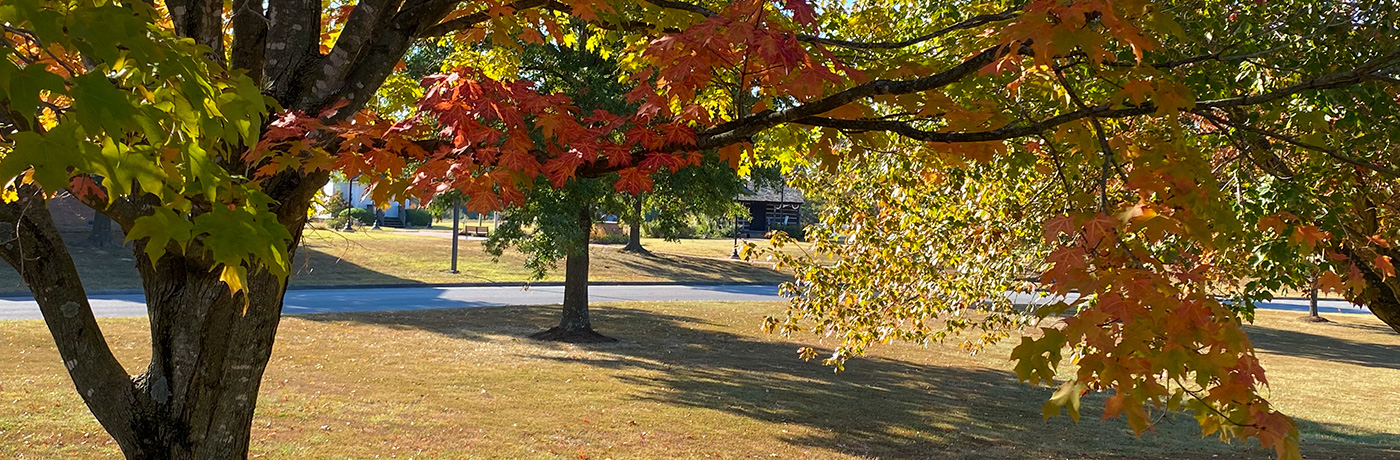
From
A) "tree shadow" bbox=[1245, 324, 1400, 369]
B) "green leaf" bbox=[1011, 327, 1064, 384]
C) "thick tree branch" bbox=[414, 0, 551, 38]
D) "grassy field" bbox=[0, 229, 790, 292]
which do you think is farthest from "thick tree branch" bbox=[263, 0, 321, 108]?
"tree shadow" bbox=[1245, 324, 1400, 369]

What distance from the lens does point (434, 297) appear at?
89.2ft

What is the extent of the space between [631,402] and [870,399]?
3.93m

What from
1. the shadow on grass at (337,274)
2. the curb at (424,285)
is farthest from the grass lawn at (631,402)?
the shadow on grass at (337,274)

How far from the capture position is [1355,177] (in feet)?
23.1

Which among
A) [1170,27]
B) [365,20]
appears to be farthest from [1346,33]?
[365,20]

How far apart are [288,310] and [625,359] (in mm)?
8697

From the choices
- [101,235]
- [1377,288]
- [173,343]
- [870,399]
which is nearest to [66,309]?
[173,343]

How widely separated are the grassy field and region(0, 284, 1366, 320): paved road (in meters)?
1.09

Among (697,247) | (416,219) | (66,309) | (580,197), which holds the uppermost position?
(580,197)

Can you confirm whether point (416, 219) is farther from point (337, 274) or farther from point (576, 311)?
point (576, 311)

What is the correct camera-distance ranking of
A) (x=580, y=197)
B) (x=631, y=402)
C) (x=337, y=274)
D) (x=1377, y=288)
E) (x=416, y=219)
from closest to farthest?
(x=1377, y=288), (x=631, y=402), (x=580, y=197), (x=337, y=274), (x=416, y=219)

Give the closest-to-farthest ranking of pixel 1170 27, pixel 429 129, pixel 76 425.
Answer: pixel 1170 27 → pixel 429 129 → pixel 76 425

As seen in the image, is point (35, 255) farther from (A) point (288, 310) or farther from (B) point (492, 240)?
(A) point (288, 310)

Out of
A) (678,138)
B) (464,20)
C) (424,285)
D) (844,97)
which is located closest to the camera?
(844,97)
